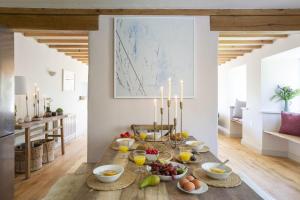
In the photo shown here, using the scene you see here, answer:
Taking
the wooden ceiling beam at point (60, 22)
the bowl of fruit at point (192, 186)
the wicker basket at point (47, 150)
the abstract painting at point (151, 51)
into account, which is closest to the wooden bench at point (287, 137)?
the abstract painting at point (151, 51)

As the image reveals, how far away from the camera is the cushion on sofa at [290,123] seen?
12.1 ft

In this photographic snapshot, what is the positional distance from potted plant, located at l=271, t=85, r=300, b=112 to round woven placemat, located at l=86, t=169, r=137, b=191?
3973 millimetres

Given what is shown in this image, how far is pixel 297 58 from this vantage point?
4.15 metres

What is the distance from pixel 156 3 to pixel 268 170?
316 centimetres

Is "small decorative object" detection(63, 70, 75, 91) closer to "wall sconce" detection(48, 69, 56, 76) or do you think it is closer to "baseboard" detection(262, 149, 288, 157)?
"wall sconce" detection(48, 69, 56, 76)

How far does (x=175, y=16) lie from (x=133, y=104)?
1.25 metres

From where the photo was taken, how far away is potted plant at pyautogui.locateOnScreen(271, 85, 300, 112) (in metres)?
3.98

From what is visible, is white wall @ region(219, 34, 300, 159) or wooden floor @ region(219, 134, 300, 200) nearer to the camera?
wooden floor @ region(219, 134, 300, 200)

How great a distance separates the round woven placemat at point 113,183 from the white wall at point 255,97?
12.3 ft

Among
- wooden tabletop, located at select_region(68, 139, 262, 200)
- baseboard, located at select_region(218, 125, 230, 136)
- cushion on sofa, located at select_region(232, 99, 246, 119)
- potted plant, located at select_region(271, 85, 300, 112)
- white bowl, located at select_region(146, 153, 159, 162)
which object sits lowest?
baseboard, located at select_region(218, 125, 230, 136)

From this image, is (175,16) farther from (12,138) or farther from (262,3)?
(12,138)

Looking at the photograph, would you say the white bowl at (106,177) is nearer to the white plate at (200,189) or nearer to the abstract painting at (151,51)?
the white plate at (200,189)

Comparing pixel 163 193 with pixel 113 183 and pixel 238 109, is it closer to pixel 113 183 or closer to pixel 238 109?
pixel 113 183

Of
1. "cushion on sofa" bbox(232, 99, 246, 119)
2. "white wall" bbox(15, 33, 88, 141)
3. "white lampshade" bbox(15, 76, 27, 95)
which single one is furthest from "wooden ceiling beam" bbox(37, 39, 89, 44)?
"cushion on sofa" bbox(232, 99, 246, 119)
